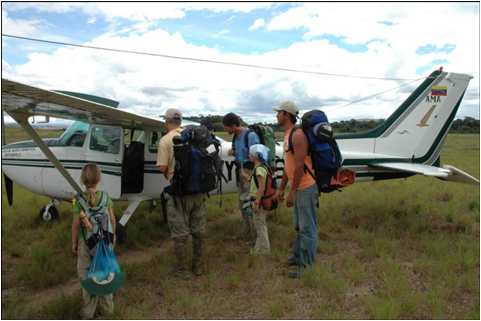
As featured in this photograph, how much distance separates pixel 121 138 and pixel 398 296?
4559mm

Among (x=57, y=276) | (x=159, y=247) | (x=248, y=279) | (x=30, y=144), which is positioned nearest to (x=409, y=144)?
(x=248, y=279)

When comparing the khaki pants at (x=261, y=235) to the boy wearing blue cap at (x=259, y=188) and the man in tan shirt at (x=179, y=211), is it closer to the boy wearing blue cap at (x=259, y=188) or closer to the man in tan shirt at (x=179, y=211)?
the boy wearing blue cap at (x=259, y=188)

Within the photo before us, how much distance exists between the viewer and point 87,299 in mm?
3729

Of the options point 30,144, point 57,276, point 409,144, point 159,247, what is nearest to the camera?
point 57,276

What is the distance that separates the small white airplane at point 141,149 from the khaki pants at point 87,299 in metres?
2.03

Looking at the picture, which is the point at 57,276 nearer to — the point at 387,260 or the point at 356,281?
the point at 356,281

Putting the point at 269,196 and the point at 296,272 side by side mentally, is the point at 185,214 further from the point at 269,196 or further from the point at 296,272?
the point at 296,272

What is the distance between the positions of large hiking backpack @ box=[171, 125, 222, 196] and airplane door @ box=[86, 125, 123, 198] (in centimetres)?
209

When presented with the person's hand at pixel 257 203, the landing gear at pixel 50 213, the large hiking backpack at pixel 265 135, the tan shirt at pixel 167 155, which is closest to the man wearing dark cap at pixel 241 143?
the large hiking backpack at pixel 265 135

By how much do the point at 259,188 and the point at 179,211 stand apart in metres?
1.05

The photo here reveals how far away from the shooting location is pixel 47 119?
6.39m

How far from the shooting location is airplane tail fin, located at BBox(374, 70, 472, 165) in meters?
7.28

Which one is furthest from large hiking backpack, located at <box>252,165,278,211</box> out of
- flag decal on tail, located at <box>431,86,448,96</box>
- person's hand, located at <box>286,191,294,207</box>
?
flag decal on tail, located at <box>431,86,448,96</box>

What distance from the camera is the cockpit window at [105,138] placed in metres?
6.41
